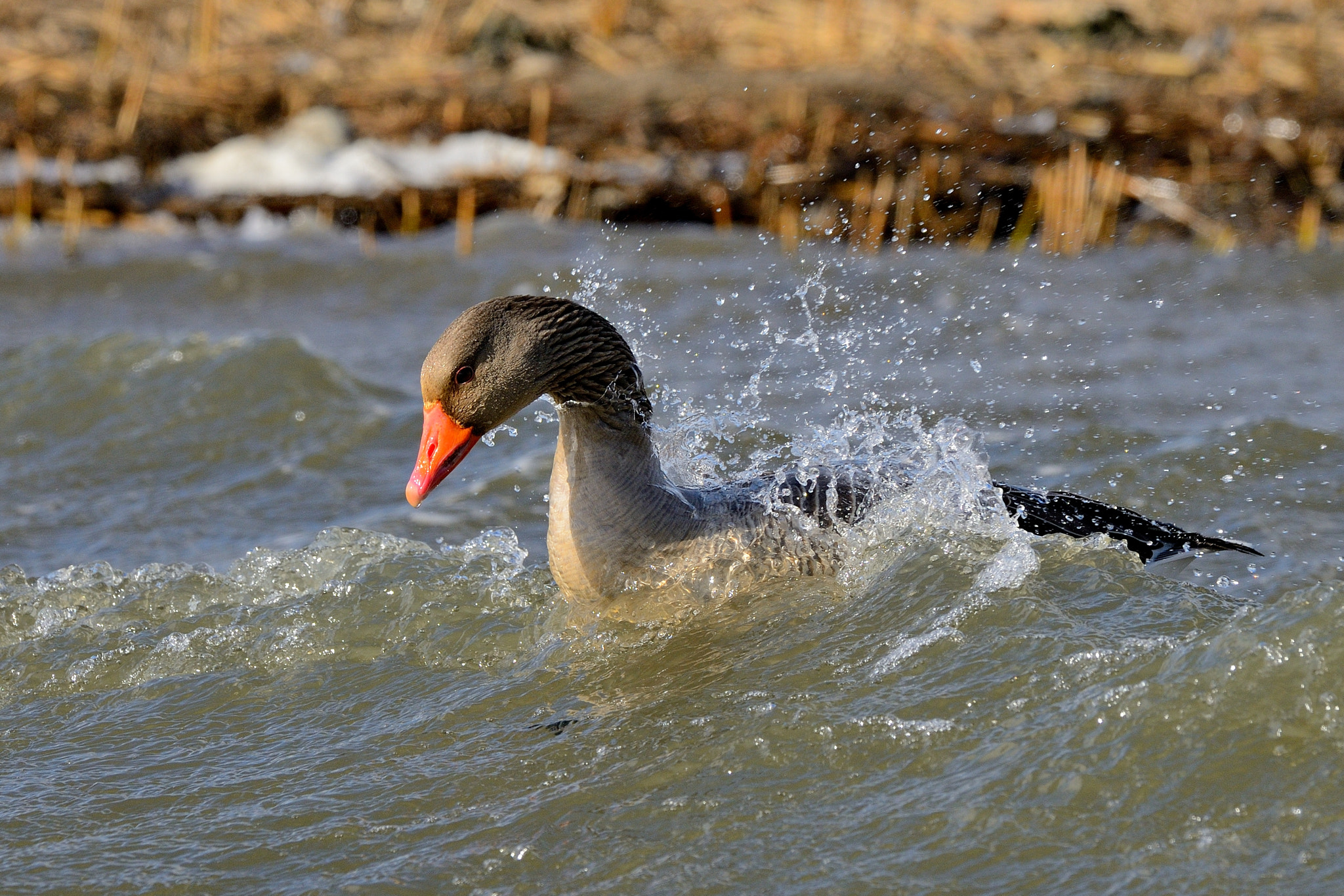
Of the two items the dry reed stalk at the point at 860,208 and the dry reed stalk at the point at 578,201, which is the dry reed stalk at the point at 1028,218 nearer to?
the dry reed stalk at the point at 860,208

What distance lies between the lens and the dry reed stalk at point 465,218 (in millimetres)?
11734

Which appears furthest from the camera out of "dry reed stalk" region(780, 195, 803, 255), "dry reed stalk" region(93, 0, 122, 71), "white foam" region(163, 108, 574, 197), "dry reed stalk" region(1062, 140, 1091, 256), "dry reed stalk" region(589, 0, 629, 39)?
"dry reed stalk" region(589, 0, 629, 39)

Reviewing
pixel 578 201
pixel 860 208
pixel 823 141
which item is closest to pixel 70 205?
pixel 578 201

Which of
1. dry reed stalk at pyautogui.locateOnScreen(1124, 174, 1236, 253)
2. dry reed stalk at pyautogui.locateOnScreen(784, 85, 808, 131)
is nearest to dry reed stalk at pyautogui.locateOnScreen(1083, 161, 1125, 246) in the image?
dry reed stalk at pyautogui.locateOnScreen(1124, 174, 1236, 253)

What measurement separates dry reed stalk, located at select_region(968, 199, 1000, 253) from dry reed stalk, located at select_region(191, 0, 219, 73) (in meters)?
8.21

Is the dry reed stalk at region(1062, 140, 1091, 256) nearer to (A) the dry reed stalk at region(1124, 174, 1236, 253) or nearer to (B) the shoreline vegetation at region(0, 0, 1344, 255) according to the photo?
(B) the shoreline vegetation at region(0, 0, 1344, 255)

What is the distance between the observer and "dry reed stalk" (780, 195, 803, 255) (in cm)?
1134

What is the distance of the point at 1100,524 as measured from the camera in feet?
17.3

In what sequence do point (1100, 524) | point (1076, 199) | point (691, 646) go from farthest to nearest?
point (1076, 199) < point (1100, 524) < point (691, 646)

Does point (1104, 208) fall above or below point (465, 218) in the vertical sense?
above

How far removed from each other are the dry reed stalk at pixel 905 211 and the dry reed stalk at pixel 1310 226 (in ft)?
9.80

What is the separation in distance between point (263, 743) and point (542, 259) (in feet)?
23.8

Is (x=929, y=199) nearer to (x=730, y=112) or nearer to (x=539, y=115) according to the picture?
(x=730, y=112)

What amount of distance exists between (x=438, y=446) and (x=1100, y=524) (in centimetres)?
254
